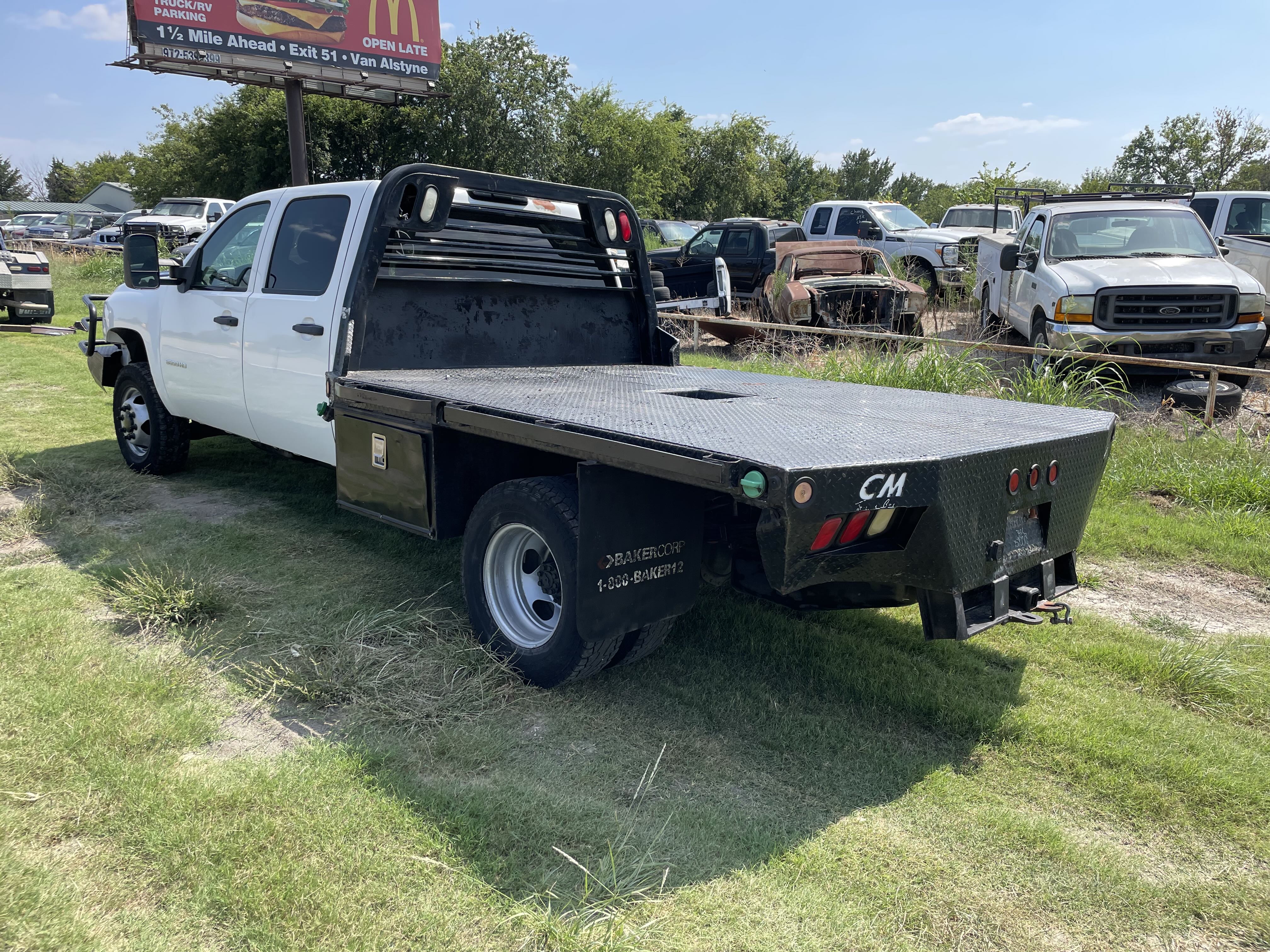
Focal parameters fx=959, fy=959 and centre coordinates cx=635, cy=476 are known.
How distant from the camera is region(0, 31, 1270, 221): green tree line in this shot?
119 feet

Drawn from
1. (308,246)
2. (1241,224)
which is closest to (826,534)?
(308,246)

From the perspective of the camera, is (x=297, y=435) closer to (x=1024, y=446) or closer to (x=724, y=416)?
(x=724, y=416)

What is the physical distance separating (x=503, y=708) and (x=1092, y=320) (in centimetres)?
803

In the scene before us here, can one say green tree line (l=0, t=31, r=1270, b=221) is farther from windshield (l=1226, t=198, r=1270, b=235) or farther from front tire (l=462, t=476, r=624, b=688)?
front tire (l=462, t=476, r=624, b=688)

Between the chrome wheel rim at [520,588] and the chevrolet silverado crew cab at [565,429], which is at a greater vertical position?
the chevrolet silverado crew cab at [565,429]

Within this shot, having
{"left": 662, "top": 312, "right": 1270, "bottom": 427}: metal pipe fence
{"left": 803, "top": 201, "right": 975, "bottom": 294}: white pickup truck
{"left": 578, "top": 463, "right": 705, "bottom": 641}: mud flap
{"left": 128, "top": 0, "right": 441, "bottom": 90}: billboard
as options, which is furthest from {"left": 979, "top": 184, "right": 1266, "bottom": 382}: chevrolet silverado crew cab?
{"left": 128, "top": 0, "right": 441, "bottom": 90}: billboard

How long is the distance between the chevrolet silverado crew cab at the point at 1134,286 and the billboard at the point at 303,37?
1928 centimetres

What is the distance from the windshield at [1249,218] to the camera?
12.8 meters

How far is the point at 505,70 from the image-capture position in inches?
1446

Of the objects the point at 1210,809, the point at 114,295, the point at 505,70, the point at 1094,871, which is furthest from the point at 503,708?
the point at 505,70

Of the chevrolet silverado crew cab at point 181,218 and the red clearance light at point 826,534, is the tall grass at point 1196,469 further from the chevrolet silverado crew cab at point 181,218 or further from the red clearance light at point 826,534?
the chevrolet silverado crew cab at point 181,218

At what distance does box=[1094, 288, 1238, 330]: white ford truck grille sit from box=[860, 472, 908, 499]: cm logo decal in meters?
7.72

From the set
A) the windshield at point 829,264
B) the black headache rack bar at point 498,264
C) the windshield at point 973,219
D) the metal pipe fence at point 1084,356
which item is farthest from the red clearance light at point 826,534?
the windshield at point 973,219

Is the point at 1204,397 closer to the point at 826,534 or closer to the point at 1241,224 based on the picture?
the point at 1241,224
